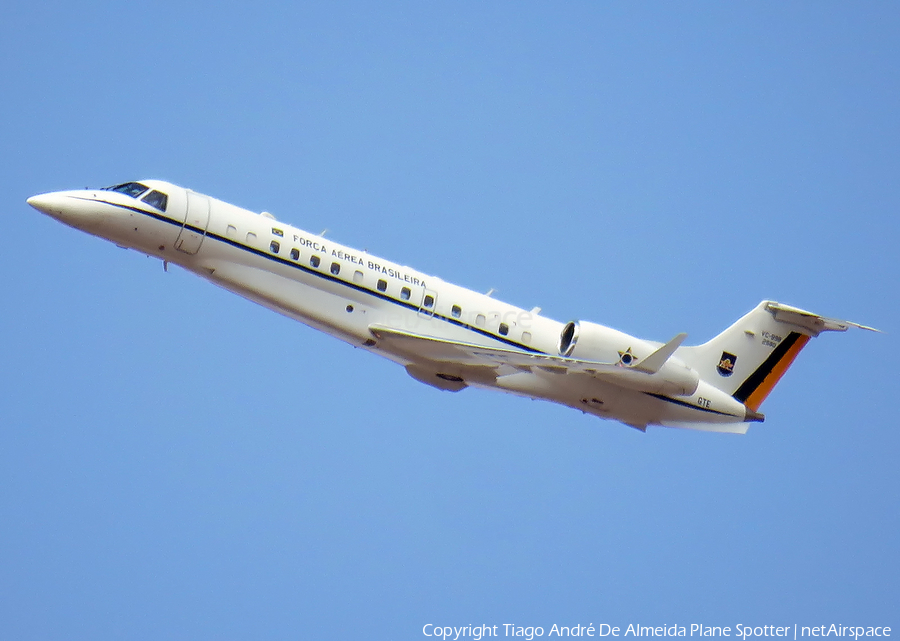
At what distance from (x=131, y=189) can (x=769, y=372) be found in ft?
43.3

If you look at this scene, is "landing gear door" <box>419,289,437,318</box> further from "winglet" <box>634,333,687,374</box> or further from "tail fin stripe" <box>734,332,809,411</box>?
"tail fin stripe" <box>734,332,809,411</box>

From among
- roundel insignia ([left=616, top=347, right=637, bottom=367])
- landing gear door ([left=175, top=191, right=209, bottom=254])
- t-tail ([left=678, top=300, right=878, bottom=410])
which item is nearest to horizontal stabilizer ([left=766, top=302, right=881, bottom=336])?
t-tail ([left=678, top=300, right=878, bottom=410])

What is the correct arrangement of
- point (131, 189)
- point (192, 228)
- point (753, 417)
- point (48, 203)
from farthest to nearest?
1. point (753, 417)
2. point (131, 189)
3. point (192, 228)
4. point (48, 203)

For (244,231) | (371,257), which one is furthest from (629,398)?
(244,231)

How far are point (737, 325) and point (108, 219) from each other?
1277 centimetres

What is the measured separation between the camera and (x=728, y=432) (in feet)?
74.8

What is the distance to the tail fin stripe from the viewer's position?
23.3m

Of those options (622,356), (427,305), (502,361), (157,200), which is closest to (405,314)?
(427,305)

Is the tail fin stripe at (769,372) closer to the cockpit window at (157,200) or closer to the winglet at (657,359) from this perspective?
the winglet at (657,359)

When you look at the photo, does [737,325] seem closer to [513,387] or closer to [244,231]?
[513,387]

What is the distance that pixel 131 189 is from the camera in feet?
66.8

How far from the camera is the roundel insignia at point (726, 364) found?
2342cm

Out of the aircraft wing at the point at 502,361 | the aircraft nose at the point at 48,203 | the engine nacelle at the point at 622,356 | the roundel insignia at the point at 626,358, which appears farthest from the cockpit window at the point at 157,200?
the roundel insignia at the point at 626,358

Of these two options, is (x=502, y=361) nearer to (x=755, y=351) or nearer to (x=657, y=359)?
(x=657, y=359)
